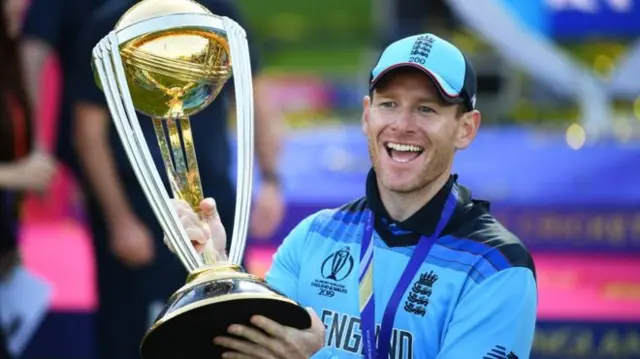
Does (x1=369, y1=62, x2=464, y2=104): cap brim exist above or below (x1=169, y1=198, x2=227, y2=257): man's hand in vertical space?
above

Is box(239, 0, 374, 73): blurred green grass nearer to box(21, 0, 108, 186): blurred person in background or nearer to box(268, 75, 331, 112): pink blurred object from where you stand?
box(268, 75, 331, 112): pink blurred object

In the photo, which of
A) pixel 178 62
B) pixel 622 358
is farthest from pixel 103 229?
pixel 178 62

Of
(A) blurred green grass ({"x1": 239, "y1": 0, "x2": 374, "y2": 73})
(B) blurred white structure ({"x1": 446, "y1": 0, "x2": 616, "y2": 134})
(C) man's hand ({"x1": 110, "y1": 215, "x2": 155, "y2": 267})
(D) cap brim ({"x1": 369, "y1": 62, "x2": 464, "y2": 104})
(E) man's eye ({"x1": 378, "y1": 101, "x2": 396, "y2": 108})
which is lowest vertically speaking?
(C) man's hand ({"x1": 110, "y1": 215, "x2": 155, "y2": 267})

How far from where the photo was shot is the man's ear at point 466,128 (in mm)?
2545

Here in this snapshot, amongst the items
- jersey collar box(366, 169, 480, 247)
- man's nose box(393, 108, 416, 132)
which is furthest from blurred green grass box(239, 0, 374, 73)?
man's nose box(393, 108, 416, 132)

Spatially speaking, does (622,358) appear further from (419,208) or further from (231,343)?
(231,343)

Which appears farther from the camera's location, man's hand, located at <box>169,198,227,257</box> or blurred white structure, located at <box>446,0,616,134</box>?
blurred white structure, located at <box>446,0,616,134</box>

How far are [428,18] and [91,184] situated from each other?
4243 millimetres

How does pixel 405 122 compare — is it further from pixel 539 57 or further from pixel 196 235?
pixel 539 57

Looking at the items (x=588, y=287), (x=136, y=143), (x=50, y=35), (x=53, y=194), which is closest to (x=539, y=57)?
(x=588, y=287)

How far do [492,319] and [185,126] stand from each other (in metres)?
0.68

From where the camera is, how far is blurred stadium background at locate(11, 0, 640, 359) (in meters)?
5.36

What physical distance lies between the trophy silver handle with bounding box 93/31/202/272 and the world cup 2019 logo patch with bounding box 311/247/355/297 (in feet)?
1.09

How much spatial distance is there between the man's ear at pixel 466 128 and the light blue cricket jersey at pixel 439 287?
93 millimetres
